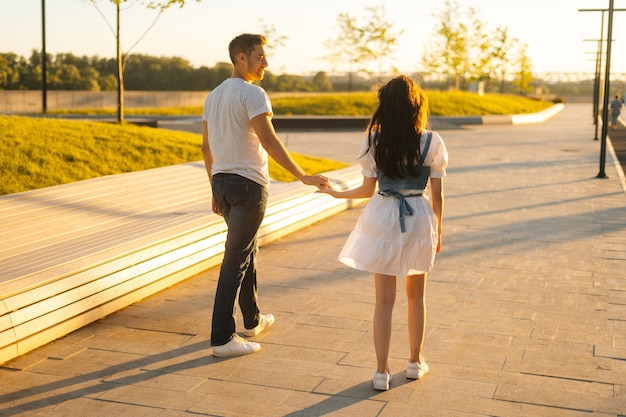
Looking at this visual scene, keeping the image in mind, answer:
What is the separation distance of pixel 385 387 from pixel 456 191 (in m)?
9.34

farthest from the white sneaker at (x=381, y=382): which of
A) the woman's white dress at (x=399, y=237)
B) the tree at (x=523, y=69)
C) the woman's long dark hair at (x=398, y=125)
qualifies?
the tree at (x=523, y=69)

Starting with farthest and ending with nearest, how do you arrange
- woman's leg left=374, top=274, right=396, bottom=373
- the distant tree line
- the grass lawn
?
the distant tree line, the grass lawn, woman's leg left=374, top=274, right=396, bottom=373

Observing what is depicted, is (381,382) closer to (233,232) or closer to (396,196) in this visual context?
(396,196)

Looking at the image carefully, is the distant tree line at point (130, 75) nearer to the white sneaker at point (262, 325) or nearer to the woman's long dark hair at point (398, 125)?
the white sneaker at point (262, 325)

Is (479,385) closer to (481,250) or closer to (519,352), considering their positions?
(519,352)

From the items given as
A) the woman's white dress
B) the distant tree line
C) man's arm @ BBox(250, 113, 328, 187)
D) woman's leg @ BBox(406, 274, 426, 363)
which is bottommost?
woman's leg @ BBox(406, 274, 426, 363)

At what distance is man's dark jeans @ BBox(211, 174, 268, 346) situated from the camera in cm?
532

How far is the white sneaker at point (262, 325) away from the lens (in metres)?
5.82

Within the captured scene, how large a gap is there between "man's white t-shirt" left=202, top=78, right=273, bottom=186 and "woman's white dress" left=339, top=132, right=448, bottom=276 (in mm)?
840

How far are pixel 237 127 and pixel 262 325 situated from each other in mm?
1517

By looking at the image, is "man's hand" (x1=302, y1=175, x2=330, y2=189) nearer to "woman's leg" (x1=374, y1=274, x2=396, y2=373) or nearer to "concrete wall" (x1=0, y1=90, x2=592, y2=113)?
"woman's leg" (x1=374, y1=274, x2=396, y2=373)

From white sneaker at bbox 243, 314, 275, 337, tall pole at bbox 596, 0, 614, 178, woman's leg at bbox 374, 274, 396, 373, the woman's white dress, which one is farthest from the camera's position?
tall pole at bbox 596, 0, 614, 178

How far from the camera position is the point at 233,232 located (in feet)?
17.7

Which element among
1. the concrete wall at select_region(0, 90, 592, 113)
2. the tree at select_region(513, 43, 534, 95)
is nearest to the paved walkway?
the concrete wall at select_region(0, 90, 592, 113)
